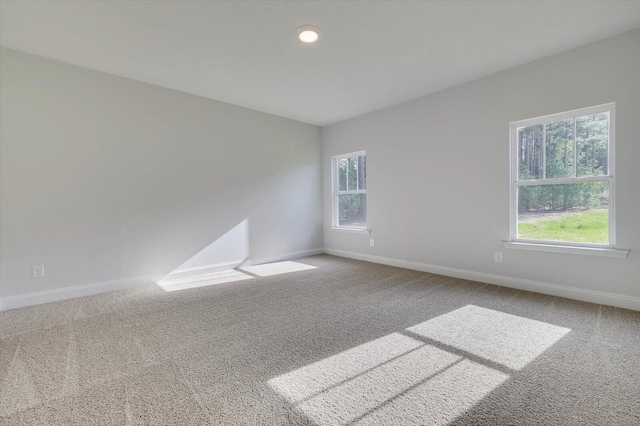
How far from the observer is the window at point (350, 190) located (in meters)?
5.25

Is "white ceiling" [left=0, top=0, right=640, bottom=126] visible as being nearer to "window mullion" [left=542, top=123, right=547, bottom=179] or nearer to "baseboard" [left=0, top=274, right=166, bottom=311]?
"window mullion" [left=542, top=123, right=547, bottom=179]

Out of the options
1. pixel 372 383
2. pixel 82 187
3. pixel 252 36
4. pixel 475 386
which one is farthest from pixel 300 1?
pixel 82 187

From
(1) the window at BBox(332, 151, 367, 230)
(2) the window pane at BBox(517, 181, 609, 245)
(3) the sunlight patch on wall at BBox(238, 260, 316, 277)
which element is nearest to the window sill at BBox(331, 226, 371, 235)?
(1) the window at BBox(332, 151, 367, 230)

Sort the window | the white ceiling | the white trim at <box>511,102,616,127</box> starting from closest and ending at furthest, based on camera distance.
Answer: the white ceiling
the white trim at <box>511,102,616,127</box>
the window

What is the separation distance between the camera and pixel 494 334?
7.52ft

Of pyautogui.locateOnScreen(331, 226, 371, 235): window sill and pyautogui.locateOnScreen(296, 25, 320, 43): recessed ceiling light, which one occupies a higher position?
pyautogui.locateOnScreen(296, 25, 320, 43): recessed ceiling light

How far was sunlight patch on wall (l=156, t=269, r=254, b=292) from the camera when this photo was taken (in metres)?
3.72

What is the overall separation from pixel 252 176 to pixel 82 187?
2.21 metres

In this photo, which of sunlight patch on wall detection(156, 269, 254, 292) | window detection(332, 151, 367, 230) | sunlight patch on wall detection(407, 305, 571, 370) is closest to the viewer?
sunlight patch on wall detection(407, 305, 571, 370)

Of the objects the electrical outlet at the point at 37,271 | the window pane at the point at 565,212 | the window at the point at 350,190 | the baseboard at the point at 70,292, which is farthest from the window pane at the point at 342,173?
the electrical outlet at the point at 37,271

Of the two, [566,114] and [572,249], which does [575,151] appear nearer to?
[566,114]

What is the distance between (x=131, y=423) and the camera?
1399mm

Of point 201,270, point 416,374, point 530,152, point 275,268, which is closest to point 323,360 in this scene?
point 416,374

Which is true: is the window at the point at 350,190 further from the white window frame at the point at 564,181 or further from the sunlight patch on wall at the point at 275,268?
the white window frame at the point at 564,181
